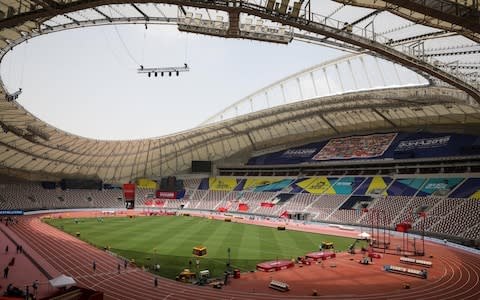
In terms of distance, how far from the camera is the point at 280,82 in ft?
239

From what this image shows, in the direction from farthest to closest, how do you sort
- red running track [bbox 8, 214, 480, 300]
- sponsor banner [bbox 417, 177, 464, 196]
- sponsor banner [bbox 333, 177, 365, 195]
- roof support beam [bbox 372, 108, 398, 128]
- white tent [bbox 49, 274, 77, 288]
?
roof support beam [bbox 372, 108, 398, 128]
sponsor banner [bbox 333, 177, 365, 195]
sponsor banner [bbox 417, 177, 464, 196]
red running track [bbox 8, 214, 480, 300]
white tent [bbox 49, 274, 77, 288]

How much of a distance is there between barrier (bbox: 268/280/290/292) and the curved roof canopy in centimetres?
1569

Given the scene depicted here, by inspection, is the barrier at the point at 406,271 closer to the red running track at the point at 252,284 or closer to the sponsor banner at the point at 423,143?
the red running track at the point at 252,284

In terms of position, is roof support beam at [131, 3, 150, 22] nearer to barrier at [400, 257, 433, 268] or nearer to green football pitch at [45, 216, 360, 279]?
green football pitch at [45, 216, 360, 279]

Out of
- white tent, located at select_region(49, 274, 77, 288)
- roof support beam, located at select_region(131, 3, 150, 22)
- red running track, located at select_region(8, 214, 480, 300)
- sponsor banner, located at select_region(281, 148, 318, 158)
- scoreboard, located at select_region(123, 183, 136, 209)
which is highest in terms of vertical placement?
roof support beam, located at select_region(131, 3, 150, 22)

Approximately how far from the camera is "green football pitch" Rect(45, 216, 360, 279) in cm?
3212

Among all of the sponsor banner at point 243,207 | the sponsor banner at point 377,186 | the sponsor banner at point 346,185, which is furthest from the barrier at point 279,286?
the sponsor banner at point 243,207

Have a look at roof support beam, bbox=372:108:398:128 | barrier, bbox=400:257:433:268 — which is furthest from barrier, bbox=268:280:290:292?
roof support beam, bbox=372:108:398:128

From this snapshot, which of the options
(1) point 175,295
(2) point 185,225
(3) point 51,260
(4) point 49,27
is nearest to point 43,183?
(2) point 185,225

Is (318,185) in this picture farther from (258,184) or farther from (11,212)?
(11,212)

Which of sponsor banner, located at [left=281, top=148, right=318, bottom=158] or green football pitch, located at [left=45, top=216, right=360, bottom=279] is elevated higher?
sponsor banner, located at [left=281, top=148, right=318, bottom=158]

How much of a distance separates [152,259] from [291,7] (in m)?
23.5

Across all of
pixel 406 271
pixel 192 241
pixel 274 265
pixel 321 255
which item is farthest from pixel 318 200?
pixel 274 265

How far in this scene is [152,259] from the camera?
32219 millimetres
